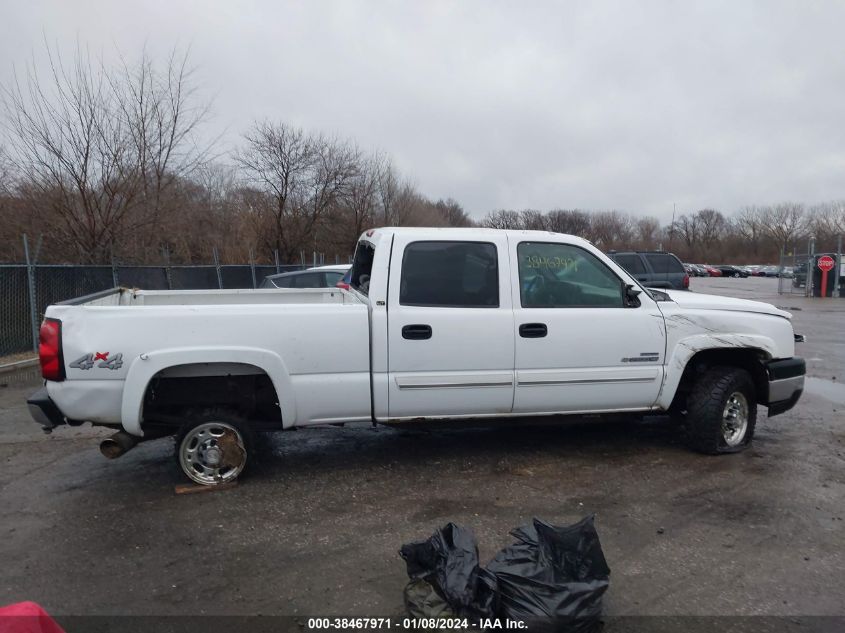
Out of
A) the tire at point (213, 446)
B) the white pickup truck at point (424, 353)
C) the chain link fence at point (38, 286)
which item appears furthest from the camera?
the chain link fence at point (38, 286)

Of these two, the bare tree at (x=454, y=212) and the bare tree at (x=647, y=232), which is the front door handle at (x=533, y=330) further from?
the bare tree at (x=647, y=232)

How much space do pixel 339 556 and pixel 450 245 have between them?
2482mm

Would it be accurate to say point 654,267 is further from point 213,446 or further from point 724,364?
point 213,446

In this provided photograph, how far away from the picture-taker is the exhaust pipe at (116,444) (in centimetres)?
461

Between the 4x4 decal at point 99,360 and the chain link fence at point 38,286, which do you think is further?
the chain link fence at point 38,286

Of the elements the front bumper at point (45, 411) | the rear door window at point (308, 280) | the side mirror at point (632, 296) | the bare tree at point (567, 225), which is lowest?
the front bumper at point (45, 411)

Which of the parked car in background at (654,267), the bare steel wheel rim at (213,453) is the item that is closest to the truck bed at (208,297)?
the bare steel wheel rim at (213,453)

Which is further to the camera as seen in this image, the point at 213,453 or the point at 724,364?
the point at 724,364

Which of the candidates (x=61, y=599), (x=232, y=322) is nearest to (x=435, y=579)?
(x=61, y=599)

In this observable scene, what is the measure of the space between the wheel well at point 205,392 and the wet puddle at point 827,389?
668 centimetres

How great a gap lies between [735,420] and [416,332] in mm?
2992

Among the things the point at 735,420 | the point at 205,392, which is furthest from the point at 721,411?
the point at 205,392

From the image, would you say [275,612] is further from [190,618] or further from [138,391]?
[138,391]

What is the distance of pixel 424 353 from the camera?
4824 mm
